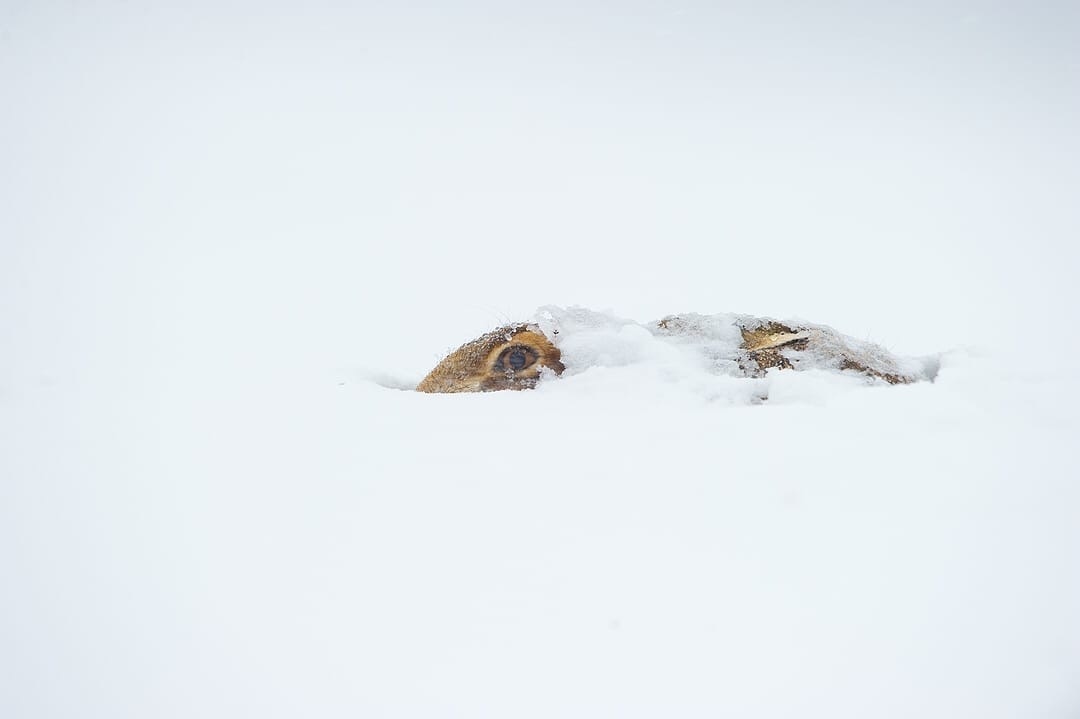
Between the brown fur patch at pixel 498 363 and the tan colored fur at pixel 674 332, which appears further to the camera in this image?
the brown fur patch at pixel 498 363

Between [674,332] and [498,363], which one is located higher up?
[674,332]

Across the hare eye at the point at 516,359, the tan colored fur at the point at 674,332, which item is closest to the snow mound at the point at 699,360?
the tan colored fur at the point at 674,332

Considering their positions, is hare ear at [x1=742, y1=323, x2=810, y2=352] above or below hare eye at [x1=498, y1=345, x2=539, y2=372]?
above

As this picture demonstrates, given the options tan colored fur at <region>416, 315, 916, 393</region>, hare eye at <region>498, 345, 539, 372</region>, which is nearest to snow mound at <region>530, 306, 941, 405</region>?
tan colored fur at <region>416, 315, 916, 393</region>

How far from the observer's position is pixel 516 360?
12.5 feet

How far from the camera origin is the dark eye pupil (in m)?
3.77

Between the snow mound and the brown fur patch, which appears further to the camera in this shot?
the brown fur patch

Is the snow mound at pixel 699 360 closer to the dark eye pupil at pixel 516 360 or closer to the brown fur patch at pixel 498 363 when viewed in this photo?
the brown fur patch at pixel 498 363

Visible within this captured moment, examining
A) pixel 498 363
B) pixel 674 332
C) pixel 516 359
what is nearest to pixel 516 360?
pixel 516 359

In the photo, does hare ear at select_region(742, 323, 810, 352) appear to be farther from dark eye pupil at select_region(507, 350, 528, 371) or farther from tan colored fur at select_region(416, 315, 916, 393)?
dark eye pupil at select_region(507, 350, 528, 371)

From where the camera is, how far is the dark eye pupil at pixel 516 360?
377 centimetres

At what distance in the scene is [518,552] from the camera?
1.49 meters

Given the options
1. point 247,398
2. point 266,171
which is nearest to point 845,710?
point 247,398

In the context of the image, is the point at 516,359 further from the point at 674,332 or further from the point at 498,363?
the point at 674,332
